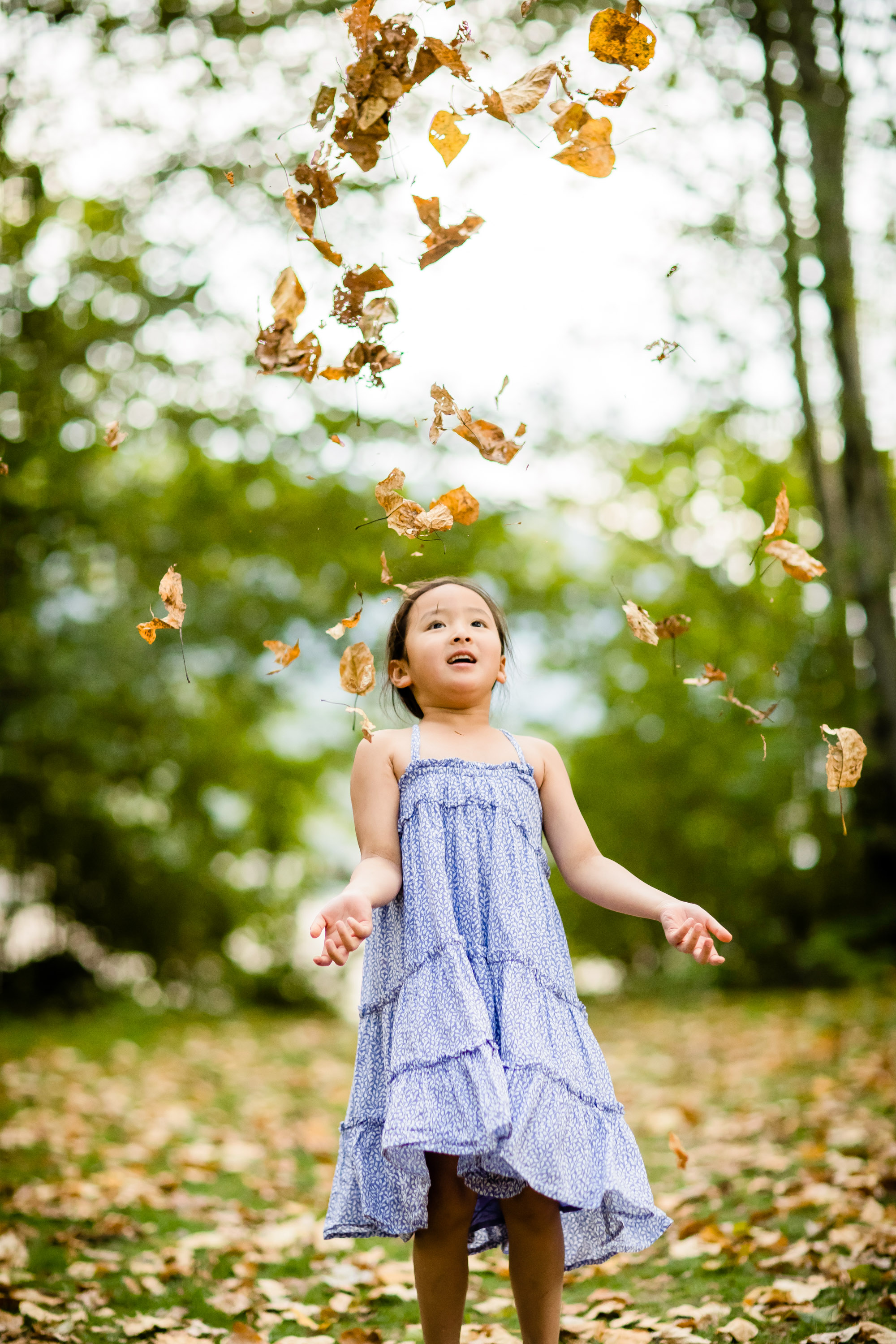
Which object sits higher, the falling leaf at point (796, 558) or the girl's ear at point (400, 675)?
the falling leaf at point (796, 558)

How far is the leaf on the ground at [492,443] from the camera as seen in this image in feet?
7.96

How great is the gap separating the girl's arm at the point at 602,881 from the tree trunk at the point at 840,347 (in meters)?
5.17

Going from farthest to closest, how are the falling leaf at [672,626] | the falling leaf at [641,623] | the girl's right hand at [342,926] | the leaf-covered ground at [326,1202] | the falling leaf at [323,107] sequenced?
the leaf-covered ground at [326,1202] < the falling leaf at [672,626] < the falling leaf at [641,623] < the falling leaf at [323,107] < the girl's right hand at [342,926]

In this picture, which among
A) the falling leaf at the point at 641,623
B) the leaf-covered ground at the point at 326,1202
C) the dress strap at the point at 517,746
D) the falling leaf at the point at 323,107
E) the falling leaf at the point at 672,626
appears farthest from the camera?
the leaf-covered ground at the point at 326,1202

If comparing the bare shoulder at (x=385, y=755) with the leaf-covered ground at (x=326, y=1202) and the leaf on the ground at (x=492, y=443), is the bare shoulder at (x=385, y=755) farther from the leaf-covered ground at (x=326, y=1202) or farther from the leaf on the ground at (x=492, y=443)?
the leaf-covered ground at (x=326, y=1202)

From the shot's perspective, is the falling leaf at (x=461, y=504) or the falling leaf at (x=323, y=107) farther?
the falling leaf at (x=461, y=504)

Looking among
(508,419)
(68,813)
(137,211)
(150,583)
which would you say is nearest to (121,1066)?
(68,813)

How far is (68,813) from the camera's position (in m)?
8.70

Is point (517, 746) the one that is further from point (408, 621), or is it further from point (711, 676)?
point (711, 676)

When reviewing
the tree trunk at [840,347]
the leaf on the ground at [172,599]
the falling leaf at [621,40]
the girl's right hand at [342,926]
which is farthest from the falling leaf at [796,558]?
the tree trunk at [840,347]

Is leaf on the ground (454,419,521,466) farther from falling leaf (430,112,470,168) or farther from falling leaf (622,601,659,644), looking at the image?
falling leaf (430,112,470,168)

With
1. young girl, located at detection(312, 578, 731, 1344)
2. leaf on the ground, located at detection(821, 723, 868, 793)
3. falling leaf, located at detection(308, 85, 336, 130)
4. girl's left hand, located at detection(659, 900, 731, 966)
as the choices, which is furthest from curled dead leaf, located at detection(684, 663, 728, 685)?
falling leaf, located at detection(308, 85, 336, 130)

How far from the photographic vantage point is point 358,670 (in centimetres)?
237

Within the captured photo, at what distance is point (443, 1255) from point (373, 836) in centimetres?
79
